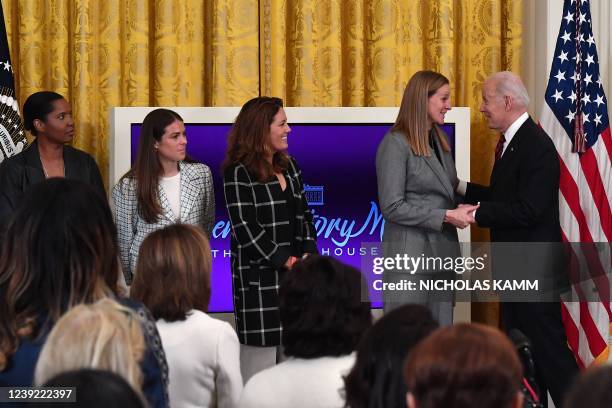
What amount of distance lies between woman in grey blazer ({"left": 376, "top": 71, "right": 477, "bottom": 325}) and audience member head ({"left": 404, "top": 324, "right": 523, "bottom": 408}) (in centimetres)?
288

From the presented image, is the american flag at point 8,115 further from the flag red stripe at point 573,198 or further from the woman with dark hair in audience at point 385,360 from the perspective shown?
the woman with dark hair in audience at point 385,360

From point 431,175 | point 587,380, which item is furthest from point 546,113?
point 587,380

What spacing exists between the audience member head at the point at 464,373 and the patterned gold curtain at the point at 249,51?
13.3ft

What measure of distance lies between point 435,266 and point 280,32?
5.80 feet

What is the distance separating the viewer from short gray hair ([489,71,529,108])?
183 inches

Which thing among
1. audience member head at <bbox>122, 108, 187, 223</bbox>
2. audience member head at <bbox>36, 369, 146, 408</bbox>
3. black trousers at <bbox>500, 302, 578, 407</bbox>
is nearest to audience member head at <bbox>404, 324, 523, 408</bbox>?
audience member head at <bbox>36, 369, 146, 408</bbox>

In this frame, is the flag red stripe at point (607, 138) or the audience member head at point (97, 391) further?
the flag red stripe at point (607, 138)

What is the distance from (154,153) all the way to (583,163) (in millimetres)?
2067

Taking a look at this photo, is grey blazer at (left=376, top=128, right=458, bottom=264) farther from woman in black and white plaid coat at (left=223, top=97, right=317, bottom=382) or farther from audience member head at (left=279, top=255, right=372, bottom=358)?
audience member head at (left=279, top=255, right=372, bottom=358)

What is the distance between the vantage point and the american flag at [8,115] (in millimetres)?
5008

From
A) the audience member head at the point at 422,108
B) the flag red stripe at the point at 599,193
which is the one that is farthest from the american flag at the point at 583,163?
the audience member head at the point at 422,108

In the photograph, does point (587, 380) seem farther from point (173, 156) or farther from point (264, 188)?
point (173, 156)

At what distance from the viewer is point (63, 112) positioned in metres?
4.93

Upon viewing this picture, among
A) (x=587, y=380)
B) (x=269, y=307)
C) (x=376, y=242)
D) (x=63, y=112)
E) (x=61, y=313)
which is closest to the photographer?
(x=587, y=380)
